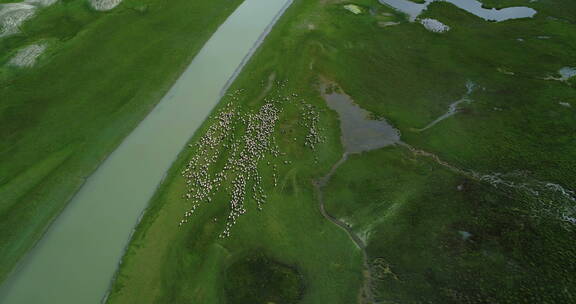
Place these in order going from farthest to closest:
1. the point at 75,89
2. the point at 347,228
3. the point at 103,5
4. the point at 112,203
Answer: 1. the point at 103,5
2. the point at 75,89
3. the point at 112,203
4. the point at 347,228

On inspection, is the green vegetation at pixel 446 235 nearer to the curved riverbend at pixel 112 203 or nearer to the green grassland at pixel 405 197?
the green grassland at pixel 405 197

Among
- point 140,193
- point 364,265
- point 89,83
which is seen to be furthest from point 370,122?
point 89,83

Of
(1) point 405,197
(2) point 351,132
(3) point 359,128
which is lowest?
(1) point 405,197

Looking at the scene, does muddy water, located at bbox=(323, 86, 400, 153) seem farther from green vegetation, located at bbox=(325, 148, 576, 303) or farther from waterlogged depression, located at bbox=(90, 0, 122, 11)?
waterlogged depression, located at bbox=(90, 0, 122, 11)

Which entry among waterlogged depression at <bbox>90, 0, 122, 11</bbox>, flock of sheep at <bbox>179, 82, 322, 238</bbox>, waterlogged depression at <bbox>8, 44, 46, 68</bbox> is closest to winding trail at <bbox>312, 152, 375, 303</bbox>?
flock of sheep at <bbox>179, 82, 322, 238</bbox>

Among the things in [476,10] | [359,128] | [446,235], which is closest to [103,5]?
[359,128]

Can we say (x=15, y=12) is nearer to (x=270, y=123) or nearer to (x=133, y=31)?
(x=133, y=31)

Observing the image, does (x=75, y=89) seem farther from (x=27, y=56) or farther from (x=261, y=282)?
(x=261, y=282)

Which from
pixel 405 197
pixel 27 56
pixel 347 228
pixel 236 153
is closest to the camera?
pixel 347 228

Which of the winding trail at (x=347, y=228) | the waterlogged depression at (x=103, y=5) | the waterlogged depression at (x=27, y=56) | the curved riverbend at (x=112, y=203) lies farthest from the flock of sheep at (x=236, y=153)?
the waterlogged depression at (x=103, y=5)
